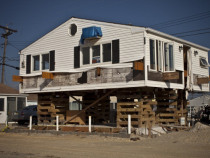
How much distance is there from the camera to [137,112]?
1722 cm

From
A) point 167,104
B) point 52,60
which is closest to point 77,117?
point 52,60

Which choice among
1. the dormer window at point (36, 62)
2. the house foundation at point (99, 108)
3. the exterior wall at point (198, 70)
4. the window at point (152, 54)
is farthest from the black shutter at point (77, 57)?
the exterior wall at point (198, 70)

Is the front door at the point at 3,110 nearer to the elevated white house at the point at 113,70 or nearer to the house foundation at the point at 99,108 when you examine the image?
the house foundation at the point at 99,108

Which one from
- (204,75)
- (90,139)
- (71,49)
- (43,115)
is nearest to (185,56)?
(204,75)

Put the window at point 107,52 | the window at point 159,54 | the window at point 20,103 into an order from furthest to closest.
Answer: the window at point 20,103 < the window at point 107,52 < the window at point 159,54

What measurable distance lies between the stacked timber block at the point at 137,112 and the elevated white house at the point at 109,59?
3.80 ft

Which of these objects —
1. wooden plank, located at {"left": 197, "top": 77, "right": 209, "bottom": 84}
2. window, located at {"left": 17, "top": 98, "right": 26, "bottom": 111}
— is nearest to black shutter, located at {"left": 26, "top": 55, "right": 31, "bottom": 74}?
wooden plank, located at {"left": 197, "top": 77, "right": 209, "bottom": 84}

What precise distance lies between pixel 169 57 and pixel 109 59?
3.56m

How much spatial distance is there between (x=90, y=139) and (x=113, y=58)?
183 inches

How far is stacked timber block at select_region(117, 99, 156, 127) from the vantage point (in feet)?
53.7

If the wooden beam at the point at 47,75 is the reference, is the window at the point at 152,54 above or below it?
above

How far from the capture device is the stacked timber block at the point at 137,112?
53.7ft

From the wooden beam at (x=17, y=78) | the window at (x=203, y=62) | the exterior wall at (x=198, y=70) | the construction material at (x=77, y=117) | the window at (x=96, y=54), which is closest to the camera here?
the window at (x=96, y=54)

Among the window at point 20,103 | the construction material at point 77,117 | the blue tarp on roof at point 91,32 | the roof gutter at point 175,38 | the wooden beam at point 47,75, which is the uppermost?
the blue tarp on roof at point 91,32
